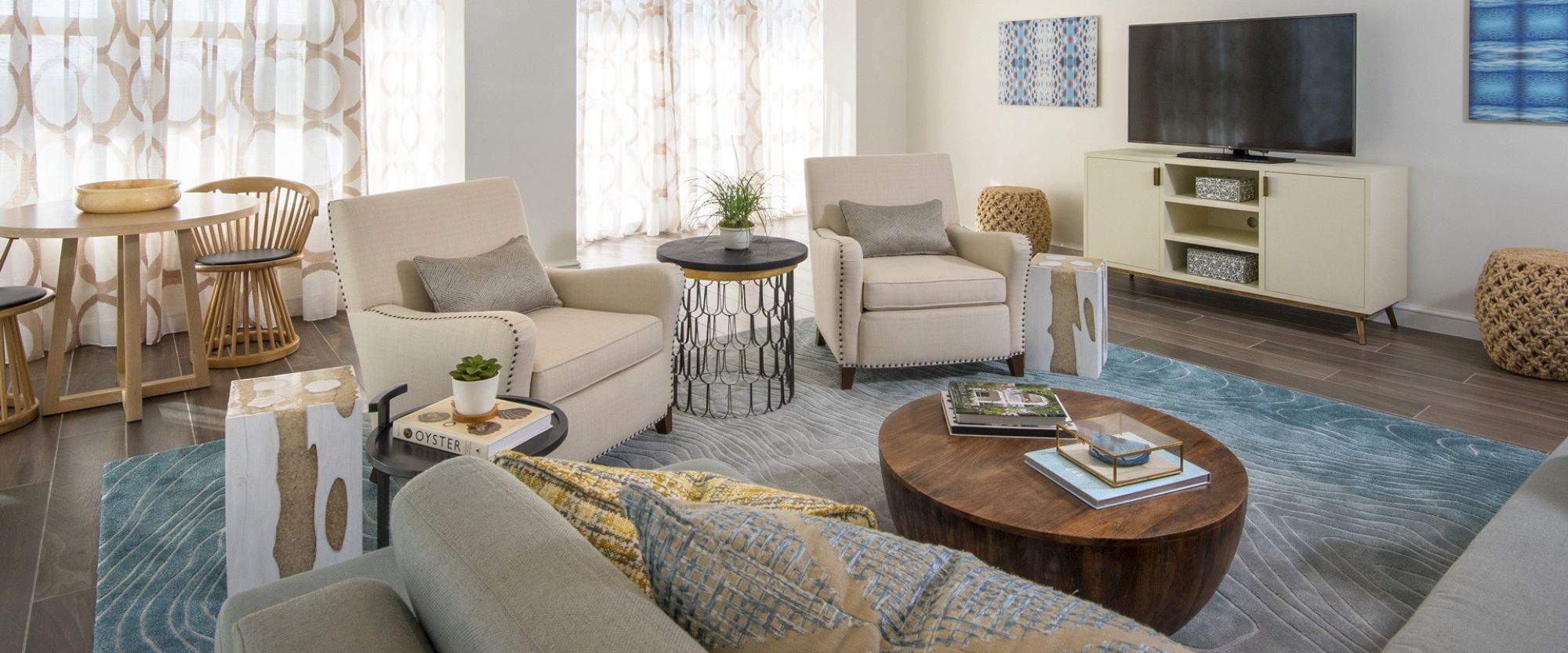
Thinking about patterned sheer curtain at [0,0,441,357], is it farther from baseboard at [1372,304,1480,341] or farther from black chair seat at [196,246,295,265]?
baseboard at [1372,304,1480,341]

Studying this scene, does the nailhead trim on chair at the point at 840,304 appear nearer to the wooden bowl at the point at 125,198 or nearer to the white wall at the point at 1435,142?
the wooden bowl at the point at 125,198

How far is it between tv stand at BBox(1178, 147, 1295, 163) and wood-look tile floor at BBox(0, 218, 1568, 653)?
0.72 meters

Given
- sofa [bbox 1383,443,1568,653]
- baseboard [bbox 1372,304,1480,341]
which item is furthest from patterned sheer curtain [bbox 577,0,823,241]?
sofa [bbox 1383,443,1568,653]

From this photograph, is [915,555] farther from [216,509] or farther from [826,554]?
[216,509]

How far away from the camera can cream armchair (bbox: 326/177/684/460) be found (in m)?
2.92

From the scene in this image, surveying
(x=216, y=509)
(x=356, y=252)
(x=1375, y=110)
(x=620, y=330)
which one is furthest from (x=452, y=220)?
(x=1375, y=110)

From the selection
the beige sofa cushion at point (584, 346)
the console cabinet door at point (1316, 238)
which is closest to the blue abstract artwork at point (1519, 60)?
the console cabinet door at point (1316, 238)

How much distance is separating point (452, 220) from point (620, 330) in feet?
2.24

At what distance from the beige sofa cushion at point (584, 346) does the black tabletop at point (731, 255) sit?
0.33 metres

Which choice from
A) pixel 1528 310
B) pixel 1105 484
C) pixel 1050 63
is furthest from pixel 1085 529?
pixel 1050 63

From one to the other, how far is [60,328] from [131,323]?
0.85 feet

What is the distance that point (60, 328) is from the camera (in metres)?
3.81

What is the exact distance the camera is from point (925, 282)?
402 cm

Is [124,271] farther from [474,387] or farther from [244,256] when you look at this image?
[474,387]
